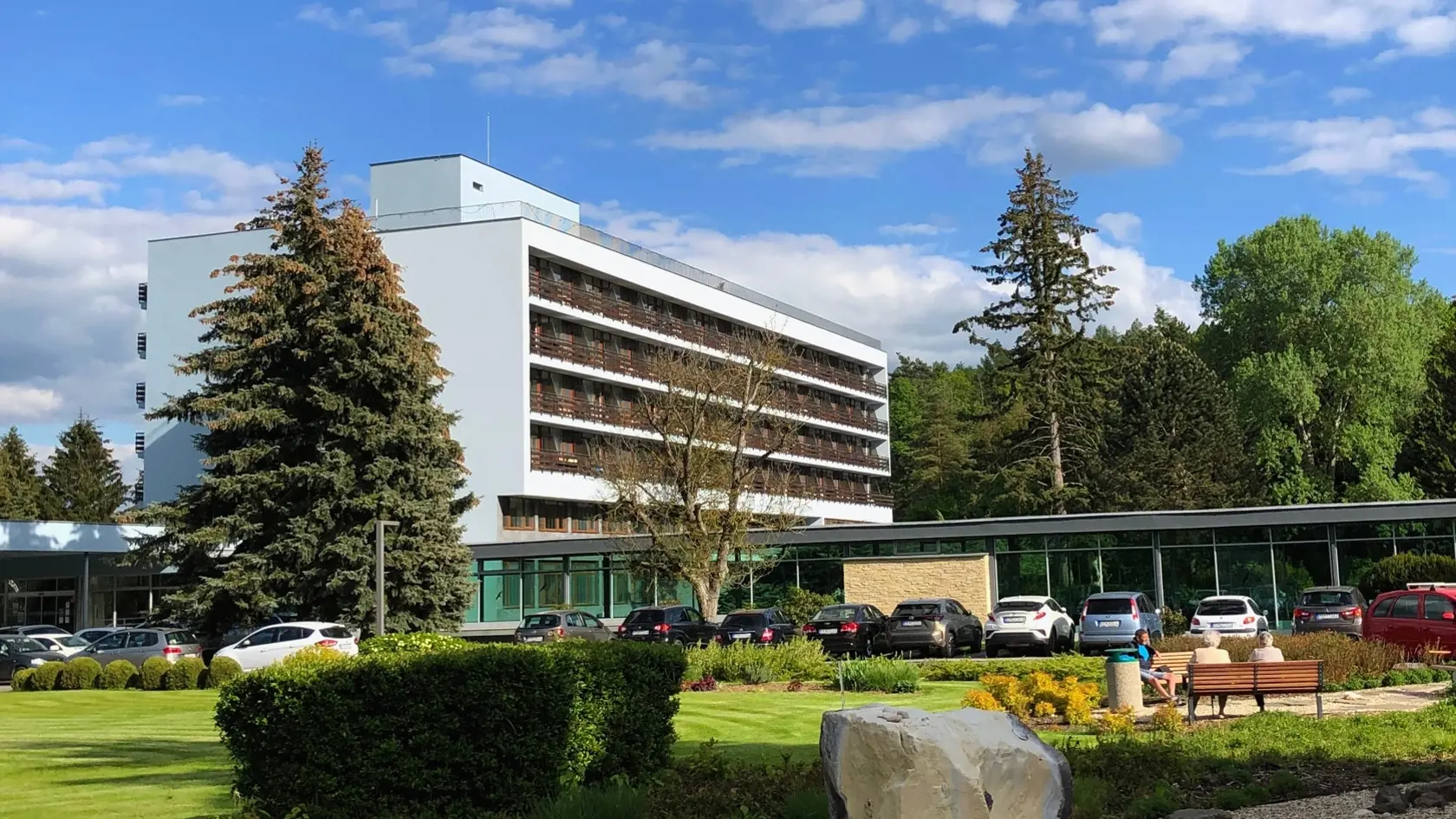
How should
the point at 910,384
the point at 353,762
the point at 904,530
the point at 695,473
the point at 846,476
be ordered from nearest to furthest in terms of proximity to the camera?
1. the point at 353,762
2. the point at 695,473
3. the point at 904,530
4. the point at 846,476
5. the point at 910,384

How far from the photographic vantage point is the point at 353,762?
11.6m

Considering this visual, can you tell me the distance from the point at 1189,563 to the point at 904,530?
9.26 meters

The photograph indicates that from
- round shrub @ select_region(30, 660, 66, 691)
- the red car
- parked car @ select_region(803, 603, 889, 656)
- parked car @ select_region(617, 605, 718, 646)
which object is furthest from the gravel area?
round shrub @ select_region(30, 660, 66, 691)

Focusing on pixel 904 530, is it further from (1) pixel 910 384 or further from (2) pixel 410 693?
(1) pixel 910 384

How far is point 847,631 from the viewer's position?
37375mm

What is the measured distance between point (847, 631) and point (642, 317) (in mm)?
33790

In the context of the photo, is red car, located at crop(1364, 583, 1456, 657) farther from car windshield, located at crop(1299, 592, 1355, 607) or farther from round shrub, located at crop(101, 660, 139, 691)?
round shrub, located at crop(101, 660, 139, 691)

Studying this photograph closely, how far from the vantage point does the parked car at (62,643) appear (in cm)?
4059

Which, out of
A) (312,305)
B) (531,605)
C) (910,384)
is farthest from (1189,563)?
(910,384)

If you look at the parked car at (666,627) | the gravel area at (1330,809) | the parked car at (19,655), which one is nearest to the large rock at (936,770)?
the gravel area at (1330,809)

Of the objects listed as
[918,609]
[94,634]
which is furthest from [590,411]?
[918,609]

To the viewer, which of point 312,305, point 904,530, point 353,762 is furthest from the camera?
point 904,530

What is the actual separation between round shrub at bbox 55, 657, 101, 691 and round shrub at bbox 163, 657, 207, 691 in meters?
2.49

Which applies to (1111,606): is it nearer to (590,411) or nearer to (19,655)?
(19,655)
